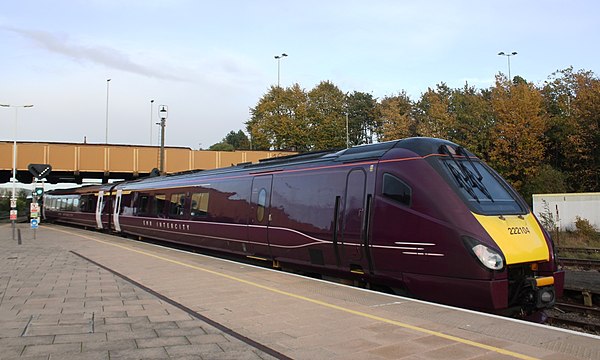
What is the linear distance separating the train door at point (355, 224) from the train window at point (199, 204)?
7.54 metres

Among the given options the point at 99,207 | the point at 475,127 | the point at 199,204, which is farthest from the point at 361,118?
the point at 199,204

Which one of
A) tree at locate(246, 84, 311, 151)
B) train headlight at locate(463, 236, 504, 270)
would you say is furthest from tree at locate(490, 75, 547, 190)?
train headlight at locate(463, 236, 504, 270)

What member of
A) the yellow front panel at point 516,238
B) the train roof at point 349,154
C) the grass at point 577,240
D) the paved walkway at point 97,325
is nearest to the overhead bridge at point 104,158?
the grass at point 577,240

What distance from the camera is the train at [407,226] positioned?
7.58m

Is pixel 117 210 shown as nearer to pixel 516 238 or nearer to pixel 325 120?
pixel 516 238

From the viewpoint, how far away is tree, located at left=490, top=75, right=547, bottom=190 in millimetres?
38969

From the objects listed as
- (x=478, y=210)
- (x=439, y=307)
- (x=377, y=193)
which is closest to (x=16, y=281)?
(x=377, y=193)

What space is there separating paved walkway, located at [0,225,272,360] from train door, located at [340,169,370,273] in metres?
3.41

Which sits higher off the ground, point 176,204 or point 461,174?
point 461,174

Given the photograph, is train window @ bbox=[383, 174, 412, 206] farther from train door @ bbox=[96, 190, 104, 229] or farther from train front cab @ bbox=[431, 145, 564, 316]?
train door @ bbox=[96, 190, 104, 229]

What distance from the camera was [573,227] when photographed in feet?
86.4

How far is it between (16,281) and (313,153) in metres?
6.95

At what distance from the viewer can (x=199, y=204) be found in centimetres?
1684

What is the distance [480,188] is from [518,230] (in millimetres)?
987
